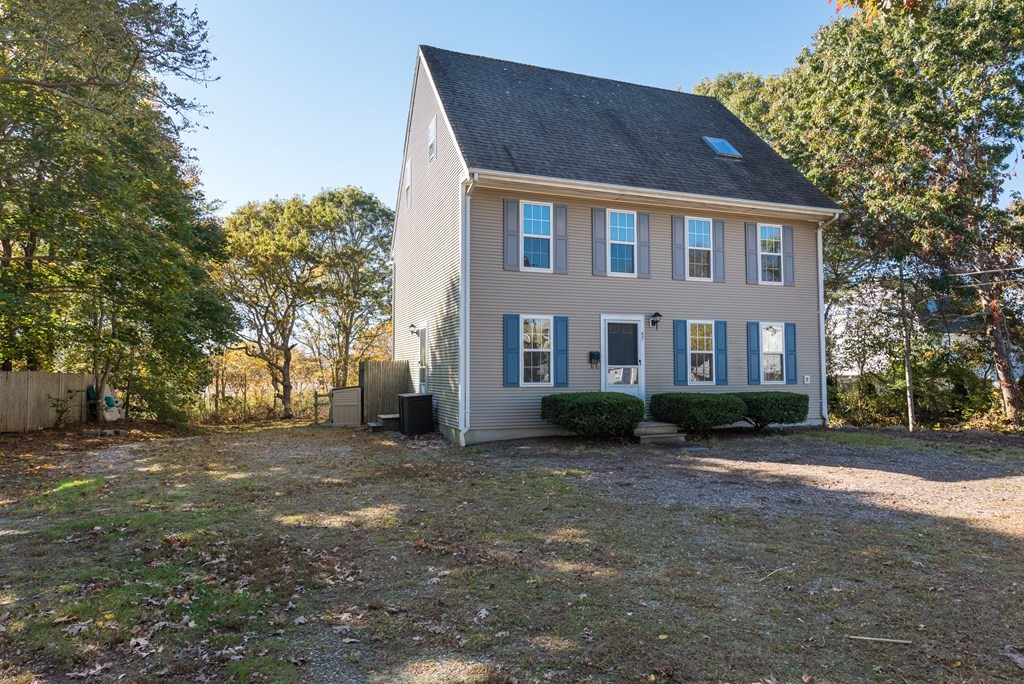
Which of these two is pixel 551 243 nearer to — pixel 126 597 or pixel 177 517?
pixel 177 517

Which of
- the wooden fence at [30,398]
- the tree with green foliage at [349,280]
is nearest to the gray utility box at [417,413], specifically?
the wooden fence at [30,398]

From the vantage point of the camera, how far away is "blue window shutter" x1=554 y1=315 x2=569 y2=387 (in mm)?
11758

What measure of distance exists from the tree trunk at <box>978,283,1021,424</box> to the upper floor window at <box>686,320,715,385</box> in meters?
7.84

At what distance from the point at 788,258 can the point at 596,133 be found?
213 inches

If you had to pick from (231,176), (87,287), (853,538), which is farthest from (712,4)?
(87,287)

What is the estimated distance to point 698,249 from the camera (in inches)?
510

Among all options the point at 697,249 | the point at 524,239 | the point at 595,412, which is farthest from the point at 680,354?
the point at 524,239

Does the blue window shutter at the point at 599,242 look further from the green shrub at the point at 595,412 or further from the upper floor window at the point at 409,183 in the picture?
the upper floor window at the point at 409,183

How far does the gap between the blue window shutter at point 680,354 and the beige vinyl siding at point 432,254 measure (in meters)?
4.81

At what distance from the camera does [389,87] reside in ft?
53.7

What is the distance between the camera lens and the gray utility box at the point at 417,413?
41.5ft

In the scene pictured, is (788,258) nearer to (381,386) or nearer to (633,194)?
(633,194)

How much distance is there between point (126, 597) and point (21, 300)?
8.79 m

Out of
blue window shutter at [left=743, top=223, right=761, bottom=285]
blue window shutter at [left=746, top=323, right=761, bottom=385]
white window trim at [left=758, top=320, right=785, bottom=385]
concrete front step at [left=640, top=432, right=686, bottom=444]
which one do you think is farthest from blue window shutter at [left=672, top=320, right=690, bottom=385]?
blue window shutter at [left=743, top=223, right=761, bottom=285]
